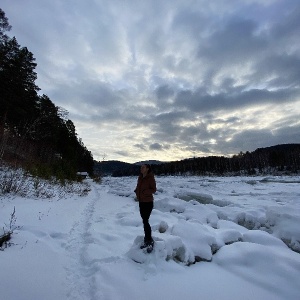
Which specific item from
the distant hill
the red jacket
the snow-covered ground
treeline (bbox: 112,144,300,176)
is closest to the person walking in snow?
the red jacket

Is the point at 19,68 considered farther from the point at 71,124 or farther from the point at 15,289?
the point at 15,289

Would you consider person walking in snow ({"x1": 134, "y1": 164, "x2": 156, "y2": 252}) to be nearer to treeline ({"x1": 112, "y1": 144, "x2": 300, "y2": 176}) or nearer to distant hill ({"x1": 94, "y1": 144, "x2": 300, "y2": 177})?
distant hill ({"x1": 94, "y1": 144, "x2": 300, "y2": 177})

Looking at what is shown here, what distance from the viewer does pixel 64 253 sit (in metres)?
4.56

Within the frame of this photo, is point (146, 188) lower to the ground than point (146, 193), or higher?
higher

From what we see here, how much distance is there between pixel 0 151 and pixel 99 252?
6755 mm

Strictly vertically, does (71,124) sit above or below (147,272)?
above

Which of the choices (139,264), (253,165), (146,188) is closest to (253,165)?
(253,165)

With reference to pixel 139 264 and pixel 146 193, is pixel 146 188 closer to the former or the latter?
pixel 146 193

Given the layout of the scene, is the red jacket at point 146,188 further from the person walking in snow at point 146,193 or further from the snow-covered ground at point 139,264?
the snow-covered ground at point 139,264

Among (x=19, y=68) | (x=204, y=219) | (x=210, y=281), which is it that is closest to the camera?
(x=210, y=281)

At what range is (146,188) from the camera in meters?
4.96

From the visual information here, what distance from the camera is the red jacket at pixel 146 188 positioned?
4.94 meters

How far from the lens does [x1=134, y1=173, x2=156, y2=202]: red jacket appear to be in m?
4.94

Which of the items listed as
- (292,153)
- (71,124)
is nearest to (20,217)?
(71,124)
